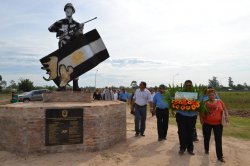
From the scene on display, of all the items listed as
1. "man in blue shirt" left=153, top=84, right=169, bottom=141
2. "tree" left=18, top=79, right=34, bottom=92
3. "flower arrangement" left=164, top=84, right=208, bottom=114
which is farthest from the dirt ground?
"tree" left=18, top=79, right=34, bottom=92

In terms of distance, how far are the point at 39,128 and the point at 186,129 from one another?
137 inches

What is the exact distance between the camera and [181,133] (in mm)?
8133

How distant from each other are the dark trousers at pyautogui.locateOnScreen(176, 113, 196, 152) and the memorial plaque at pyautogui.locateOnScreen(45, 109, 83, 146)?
2393mm

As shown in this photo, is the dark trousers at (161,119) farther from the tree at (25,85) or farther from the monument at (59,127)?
the tree at (25,85)

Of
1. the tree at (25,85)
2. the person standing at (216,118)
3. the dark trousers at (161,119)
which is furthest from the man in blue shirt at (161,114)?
the tree at (25,85)

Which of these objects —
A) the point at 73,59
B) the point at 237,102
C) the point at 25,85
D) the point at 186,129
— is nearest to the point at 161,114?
the point at 186,129

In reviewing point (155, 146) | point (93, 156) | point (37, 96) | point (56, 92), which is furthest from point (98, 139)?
point (37, 96)

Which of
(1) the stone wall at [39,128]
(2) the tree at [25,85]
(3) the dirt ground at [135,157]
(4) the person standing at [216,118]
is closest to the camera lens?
(3) the dirt ground at [135,157]

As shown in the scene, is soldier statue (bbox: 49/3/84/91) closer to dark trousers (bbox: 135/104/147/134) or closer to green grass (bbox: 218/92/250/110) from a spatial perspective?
dark trousers (bbox: 135/104/147/134)

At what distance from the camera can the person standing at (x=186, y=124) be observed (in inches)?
316

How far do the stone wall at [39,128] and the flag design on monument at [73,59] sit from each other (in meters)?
1.88

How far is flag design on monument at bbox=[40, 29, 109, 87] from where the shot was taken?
9.95 metres

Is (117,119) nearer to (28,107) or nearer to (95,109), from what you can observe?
(95,109)

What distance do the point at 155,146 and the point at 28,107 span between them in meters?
3.43
